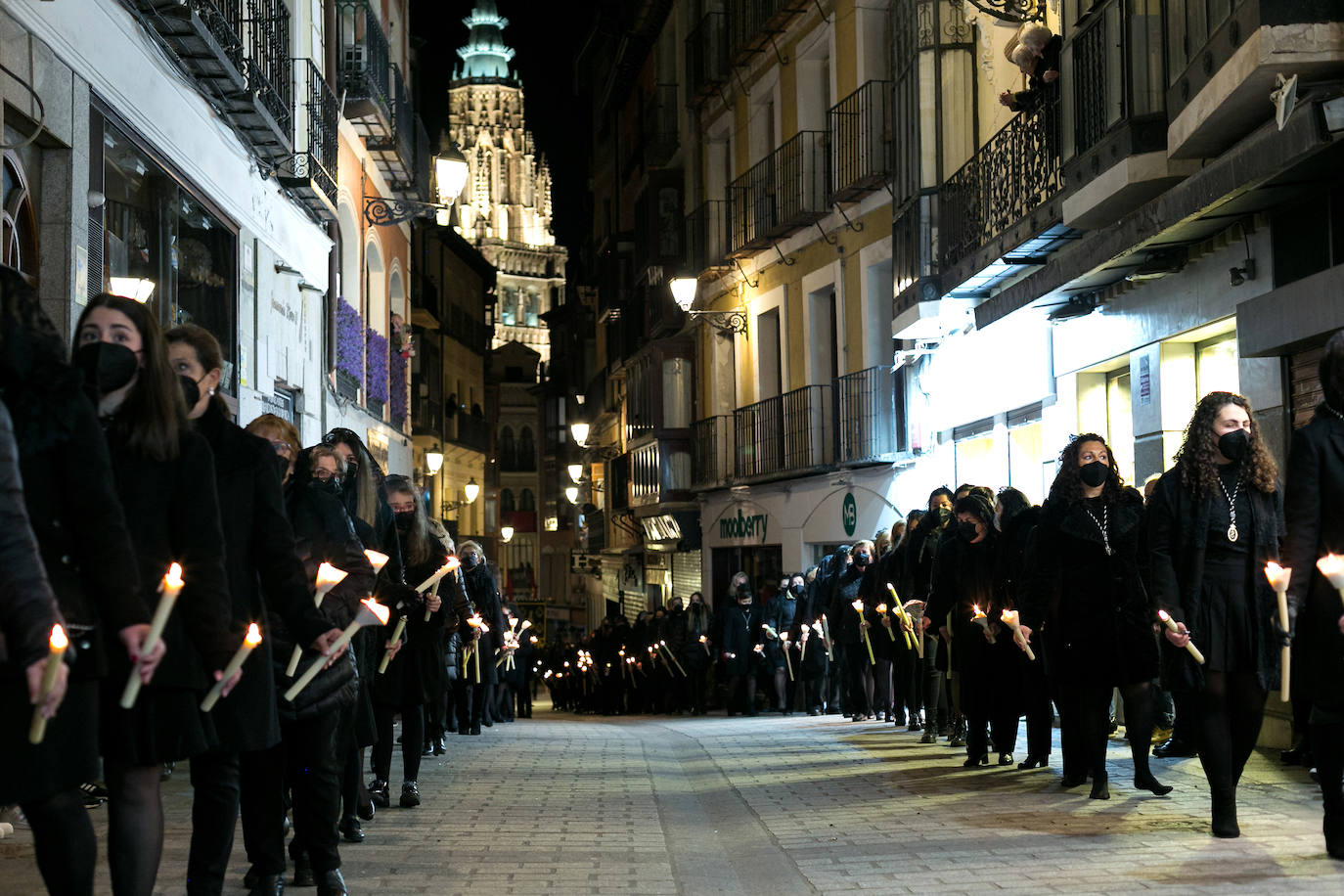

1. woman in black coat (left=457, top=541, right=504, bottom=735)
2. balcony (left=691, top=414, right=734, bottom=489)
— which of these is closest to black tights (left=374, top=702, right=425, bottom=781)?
woman in black coat (left=457, top=541, right=504, bottom=735)

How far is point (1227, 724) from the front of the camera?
7.84 meters

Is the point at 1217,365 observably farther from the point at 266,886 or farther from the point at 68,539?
the point at 68,539

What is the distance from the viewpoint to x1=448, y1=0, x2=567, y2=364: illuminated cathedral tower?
478 ft

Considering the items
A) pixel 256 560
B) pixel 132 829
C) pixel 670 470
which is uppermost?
pixel 670 470

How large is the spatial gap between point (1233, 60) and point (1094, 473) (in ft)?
10.8

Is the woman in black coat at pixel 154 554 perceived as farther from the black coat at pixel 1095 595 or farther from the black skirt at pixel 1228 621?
the black coat at pixel 1095 595

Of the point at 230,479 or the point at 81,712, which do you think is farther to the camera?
the point at 230,479

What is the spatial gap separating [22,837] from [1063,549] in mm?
5636

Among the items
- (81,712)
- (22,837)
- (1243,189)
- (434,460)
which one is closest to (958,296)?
(1243,189)

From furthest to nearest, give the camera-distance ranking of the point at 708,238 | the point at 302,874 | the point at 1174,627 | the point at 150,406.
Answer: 1. the point at 708,238
2. the point at 1174,627
3. the point at 302,874
4. the point at 150,406

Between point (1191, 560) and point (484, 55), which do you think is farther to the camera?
point (484, 55)

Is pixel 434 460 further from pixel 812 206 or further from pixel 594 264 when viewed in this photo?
pixel 594 264

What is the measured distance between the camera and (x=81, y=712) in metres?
4.70

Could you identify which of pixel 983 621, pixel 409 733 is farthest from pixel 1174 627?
pixel 409 733
